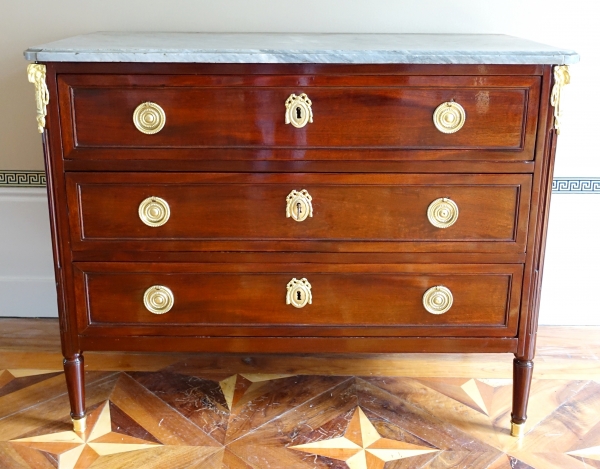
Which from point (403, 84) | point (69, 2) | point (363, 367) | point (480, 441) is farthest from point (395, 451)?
point (69, 2)

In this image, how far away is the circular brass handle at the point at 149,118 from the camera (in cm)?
119

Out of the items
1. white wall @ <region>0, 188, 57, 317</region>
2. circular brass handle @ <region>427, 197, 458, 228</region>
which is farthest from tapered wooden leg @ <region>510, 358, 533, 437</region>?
white wall @ <region>0, 188, 57, 317</region>

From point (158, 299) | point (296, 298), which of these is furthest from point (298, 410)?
point (158, 299)

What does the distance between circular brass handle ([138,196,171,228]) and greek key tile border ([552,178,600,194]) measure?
1119mm

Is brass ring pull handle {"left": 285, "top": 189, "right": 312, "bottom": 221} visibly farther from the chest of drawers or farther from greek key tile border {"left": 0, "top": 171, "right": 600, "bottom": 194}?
greek key tile border {"left": 0, "top": 171, "right": 600, "bottom": 194}

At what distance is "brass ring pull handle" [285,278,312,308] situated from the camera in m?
1.31

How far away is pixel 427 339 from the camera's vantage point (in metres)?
1.34

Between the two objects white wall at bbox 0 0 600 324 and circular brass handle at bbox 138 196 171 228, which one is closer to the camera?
circular brass handle at bbox 138 196 171 228

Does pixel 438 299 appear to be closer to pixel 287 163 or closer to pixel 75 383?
pixel 287 163

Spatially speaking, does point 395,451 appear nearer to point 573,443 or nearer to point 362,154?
point 573,443

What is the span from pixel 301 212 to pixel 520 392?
636 millimetres

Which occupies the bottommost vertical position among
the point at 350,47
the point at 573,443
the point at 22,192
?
the point at 573,443

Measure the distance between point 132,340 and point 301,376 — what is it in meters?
0.49

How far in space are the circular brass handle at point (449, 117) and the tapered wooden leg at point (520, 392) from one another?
0.54 m
